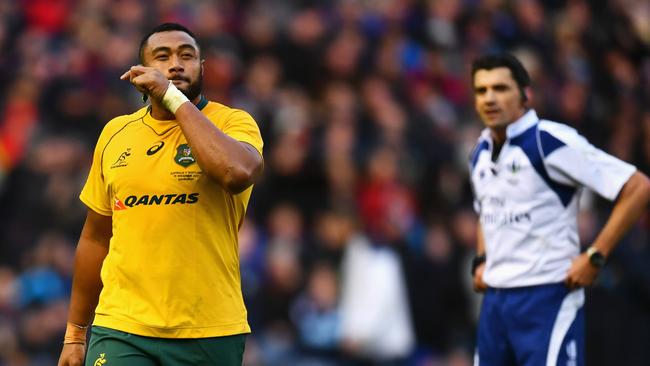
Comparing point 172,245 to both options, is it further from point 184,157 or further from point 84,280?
point 84,280

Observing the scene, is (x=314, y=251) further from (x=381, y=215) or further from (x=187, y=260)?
(x=187, y=260)

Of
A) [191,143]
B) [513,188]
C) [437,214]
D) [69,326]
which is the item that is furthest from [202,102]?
[437,214]

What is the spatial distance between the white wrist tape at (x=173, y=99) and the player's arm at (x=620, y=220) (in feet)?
8.77

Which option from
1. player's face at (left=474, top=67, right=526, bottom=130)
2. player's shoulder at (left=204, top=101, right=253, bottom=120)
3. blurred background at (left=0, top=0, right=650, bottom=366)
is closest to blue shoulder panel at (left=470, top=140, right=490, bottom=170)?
player's face at (left=474, top=67, right=526, bottom=130)

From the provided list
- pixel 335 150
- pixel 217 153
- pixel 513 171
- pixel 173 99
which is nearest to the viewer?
pixel 217 153

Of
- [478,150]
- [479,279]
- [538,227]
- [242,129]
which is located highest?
[242,129]

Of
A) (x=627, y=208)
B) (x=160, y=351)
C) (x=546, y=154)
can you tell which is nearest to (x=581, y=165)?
(x=546, y=154)

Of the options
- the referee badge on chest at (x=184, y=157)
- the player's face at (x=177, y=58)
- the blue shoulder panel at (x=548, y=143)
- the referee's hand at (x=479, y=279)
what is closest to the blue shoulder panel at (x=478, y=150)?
Answer: the blue shoulder panel at (x=548, y=143)

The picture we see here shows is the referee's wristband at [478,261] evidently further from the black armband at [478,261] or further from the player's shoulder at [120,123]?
the player's shoulder at [120,123]

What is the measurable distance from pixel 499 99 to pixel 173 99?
251 cm

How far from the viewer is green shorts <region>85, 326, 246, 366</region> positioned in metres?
5.65

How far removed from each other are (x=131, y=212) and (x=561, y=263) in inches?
105

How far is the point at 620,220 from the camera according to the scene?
23.0 feet

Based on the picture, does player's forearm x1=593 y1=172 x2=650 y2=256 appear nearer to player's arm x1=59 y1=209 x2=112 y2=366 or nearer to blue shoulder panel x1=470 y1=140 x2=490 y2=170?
blue shoulder panel x1=470 y1=140 x2=490 y2=170
